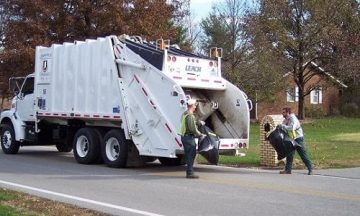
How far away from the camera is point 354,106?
51719mm

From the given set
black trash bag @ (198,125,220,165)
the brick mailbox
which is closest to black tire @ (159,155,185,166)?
the brick mailbox

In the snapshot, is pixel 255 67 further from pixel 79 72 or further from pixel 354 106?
pixel 79 72

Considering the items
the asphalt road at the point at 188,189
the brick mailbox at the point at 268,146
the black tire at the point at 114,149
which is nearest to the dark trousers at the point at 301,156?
the asphalt road at the point at 188,189

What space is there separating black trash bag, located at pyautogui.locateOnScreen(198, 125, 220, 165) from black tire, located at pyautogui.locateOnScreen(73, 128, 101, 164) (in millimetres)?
3446

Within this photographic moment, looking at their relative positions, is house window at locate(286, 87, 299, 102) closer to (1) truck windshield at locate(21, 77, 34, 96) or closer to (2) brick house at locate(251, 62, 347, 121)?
(2) brick house at locate(251, 62, 347, 121)

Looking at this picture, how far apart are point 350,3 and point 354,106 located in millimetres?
10344

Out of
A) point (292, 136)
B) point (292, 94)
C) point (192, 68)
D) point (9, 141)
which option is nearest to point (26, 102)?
point (9, 141)

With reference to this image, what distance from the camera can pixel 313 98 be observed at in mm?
54125

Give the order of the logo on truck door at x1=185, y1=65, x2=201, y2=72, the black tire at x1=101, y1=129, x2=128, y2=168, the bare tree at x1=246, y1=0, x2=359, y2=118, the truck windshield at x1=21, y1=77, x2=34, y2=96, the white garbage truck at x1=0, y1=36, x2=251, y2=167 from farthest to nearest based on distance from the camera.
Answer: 1. the bare tree at x1=246, y1=0, x2=359, y2=118
2. the truck windshield at x1=21, y1=77, x2=34, y2=96
3. the black tire at x1=101, y1=129, x2=128, y2=168
4. the logo on truck door at x1=185, y1=65, x2=201, y2=72
5. the white garbage truck at x1=0, y1=36, x2=251, y2=167

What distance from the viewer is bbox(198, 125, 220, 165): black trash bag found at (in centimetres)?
1347

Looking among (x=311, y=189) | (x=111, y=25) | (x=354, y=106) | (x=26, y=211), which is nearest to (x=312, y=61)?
(x=354, y=106)

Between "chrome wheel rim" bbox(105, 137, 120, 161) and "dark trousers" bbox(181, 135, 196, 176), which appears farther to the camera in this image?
"chrome wheel rim" bbox(105, 137, 120, 161)

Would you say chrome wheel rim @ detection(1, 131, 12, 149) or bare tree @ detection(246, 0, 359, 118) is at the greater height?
bare tree @ detection(246, 0, 359, 118)

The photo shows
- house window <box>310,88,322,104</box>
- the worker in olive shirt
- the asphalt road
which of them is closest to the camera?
the asphalt road
